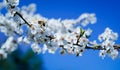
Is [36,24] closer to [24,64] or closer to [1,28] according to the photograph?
[1,28]

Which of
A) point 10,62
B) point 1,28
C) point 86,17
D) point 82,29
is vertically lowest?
point 1,28

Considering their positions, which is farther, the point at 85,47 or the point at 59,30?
the point at 85,47

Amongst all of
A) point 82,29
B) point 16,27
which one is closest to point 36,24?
point 16,27

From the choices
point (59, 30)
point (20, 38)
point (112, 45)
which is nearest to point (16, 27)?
point (20, 38)

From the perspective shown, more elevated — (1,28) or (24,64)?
(24,64)

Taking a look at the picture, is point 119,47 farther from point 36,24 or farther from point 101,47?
point 36,24

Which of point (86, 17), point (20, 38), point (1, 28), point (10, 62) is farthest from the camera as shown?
point (10, 62)

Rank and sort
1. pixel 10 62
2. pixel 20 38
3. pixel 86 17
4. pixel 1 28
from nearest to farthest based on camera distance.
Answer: pixel 1 28, pixel 20 38, pixel 86 17, pixel 10 62
